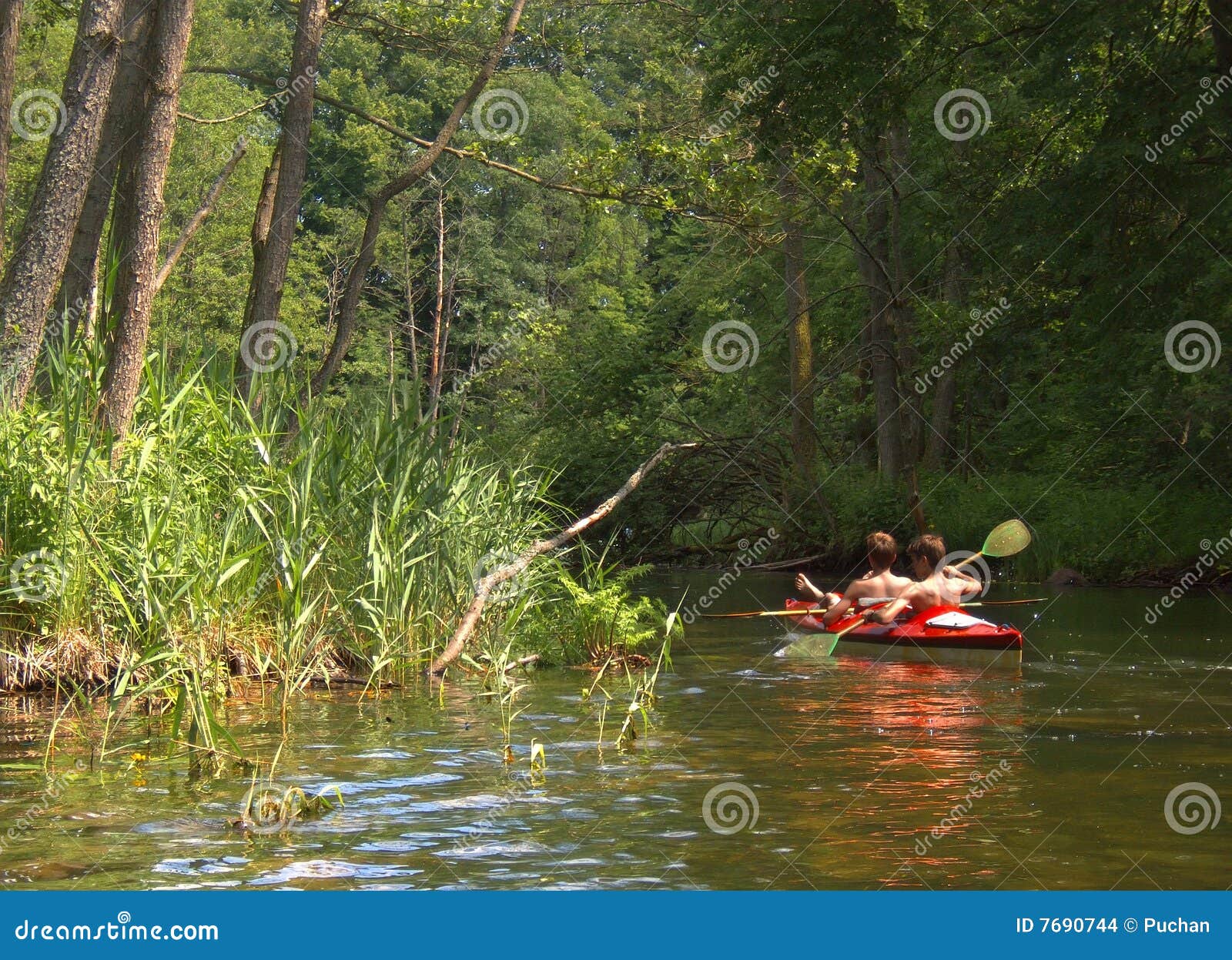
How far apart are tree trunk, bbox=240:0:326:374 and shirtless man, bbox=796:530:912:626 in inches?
214

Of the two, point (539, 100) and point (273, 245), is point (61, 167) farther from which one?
point (539, 100)

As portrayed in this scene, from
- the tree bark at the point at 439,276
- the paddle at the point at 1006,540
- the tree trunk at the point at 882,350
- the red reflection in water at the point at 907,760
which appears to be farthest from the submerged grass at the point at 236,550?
the tree bark at the point at 439,276

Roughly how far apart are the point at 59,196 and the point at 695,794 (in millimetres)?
5899

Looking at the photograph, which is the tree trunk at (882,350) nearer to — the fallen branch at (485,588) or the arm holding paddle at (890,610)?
the arm holding paddle at (890,610)

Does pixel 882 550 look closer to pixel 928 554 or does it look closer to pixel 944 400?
pixel 928 554

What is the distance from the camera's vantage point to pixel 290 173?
13562 mm

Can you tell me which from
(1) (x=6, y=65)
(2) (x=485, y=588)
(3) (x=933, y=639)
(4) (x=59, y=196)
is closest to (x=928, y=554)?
(3) (x=933, y=639)

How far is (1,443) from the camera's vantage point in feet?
26.2

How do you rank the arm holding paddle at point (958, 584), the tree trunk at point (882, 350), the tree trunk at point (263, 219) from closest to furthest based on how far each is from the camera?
the arm holding paddle at point (958, 584) → the tree trunk at point (263, 219) → the tree trunk at point (882, 350)

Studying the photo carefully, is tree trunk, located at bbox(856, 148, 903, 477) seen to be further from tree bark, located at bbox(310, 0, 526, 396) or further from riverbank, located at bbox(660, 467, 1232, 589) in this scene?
tree bark, located at bbox(310, 0, 526, 396)

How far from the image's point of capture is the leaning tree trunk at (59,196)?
9.02 meters

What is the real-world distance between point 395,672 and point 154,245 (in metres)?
3.42

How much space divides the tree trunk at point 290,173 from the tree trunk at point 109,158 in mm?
1606

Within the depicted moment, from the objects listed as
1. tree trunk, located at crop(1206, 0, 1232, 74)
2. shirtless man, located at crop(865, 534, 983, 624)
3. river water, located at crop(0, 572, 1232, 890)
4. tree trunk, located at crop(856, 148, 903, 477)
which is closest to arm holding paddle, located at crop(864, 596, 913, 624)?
shirtless man, located at crop(865, 534, 983, 624)
